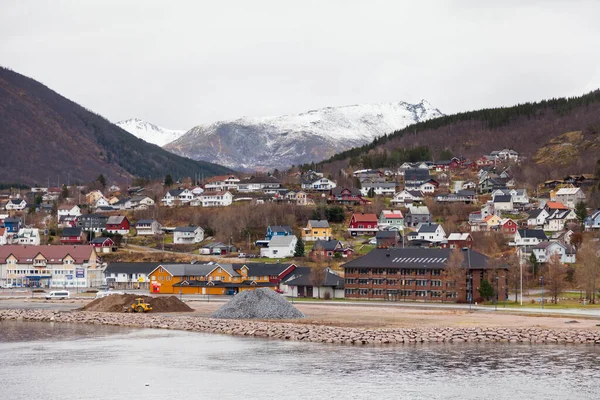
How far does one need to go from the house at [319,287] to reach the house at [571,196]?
228 feet

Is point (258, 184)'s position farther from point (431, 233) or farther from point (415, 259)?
point (415, 259)

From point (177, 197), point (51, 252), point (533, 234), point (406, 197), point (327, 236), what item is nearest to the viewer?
point (51, 252)

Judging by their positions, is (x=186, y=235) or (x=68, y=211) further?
(x=68, y=211)

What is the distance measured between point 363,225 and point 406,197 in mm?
26224

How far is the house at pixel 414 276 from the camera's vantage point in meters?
84.9

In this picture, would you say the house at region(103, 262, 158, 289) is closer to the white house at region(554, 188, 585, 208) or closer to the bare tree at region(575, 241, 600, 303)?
the bare tree at region(575, 241, 600, 303)

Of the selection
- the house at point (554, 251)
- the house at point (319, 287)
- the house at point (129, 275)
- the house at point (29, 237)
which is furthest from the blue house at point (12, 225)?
the house at point (554, 251)

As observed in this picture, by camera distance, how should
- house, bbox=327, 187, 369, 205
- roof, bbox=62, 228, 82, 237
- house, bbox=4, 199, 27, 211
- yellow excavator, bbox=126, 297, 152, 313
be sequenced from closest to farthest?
yellow excavator, bbox=126, 297, 152, 313 → roof, bbox=62, 228, 82, 237 → house, bbox=327, 187, 369, 205 → house, bbox=4, 199, 27, 211

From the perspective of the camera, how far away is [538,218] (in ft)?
446

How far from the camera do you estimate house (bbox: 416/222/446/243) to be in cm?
12439

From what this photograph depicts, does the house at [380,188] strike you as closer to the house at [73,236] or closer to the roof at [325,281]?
the house at [73,236]

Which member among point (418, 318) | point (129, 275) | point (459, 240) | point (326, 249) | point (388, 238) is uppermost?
point (388, 238)

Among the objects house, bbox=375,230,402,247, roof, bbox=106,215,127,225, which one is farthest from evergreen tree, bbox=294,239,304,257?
roof, bbox=106,215,127,225

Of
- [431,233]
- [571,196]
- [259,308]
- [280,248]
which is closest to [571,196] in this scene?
[571,196]
